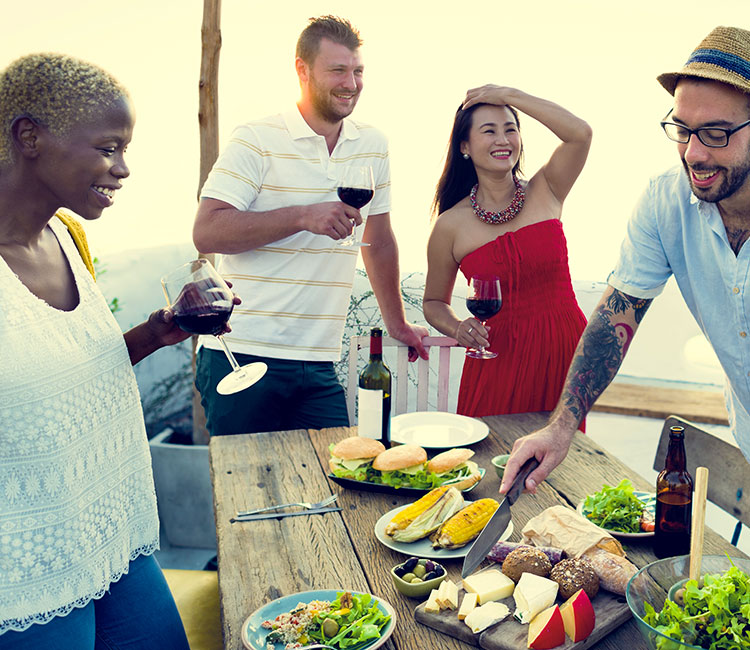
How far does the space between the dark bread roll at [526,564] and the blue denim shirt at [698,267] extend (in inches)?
31.1

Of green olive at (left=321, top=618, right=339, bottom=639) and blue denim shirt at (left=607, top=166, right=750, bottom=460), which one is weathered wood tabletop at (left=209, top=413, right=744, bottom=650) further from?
blue denim shirt at (left=607, top=166, right=750, bottom=460)

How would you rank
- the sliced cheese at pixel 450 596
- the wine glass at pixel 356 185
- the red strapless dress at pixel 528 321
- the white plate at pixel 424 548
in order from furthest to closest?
the red strapless dress at pixel 528 321 < the wine glass at pixel 356 185 < the white plate at pixel 424 548 < the sliced cheese at pixel 450 596

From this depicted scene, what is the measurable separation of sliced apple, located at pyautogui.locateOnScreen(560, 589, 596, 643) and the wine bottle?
741 mm

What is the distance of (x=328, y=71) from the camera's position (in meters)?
2.33

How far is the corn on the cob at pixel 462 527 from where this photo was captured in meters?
1.28

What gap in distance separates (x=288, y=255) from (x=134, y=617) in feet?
4.29

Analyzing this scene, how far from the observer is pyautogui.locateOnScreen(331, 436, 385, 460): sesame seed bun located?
1589mm

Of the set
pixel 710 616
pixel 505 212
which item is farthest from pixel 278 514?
pixel 505 212

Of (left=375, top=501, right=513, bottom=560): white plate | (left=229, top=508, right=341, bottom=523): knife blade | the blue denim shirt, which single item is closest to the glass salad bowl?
(left=375, top=501, right=513, bottom=560): white plate

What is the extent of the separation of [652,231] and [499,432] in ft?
2.12

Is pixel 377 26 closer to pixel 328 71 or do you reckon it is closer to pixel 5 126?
pixel 328 71

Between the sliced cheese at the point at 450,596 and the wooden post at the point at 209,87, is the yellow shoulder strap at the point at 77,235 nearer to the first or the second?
the sliced cheese at the point at 450,596

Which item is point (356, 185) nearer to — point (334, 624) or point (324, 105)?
point (324, 105)

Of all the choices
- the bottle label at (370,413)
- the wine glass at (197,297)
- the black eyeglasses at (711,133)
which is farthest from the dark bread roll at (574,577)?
the black eyeglasses at (711,133)
